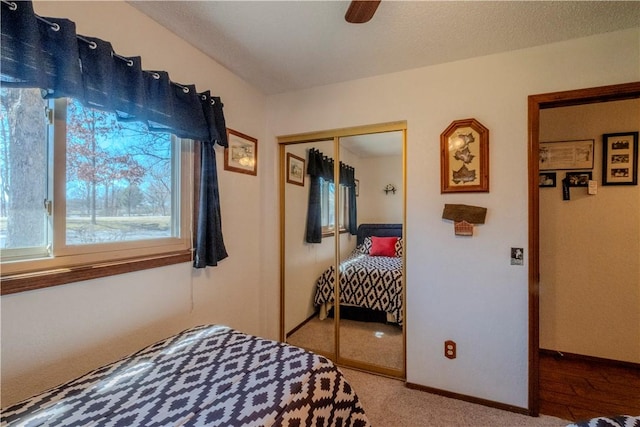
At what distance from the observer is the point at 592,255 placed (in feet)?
8.19

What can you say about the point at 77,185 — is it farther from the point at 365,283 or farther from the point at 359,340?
the point at 359,340

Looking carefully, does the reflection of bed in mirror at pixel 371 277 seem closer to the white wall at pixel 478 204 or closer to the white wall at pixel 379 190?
the white wall at pixel 379 190

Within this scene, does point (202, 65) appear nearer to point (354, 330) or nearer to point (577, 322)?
point (354, 330)

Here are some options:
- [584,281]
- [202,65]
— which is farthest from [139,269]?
[584,281]

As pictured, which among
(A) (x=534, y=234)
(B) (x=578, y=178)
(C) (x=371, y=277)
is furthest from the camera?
(C) (x=371, y=277)

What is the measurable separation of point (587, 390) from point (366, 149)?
2562 millimetres

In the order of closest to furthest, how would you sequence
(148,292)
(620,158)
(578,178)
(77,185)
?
1. (77,185)
2. (148,292)
3. (620,158)
4. (578,178)

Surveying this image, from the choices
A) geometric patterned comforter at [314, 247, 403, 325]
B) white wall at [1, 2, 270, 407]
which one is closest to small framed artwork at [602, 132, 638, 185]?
geometric patterned comforter at [314, 247, 403, 325]

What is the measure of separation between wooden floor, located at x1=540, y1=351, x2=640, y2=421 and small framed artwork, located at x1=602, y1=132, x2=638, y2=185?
162cm

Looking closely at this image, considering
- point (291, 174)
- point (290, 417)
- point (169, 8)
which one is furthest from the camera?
point (291, 174)

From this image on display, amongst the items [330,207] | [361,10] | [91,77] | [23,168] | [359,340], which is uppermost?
[361,10]

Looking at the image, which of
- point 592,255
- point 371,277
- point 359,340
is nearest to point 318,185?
point 371,277

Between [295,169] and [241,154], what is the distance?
615mm

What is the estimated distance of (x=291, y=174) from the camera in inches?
112
